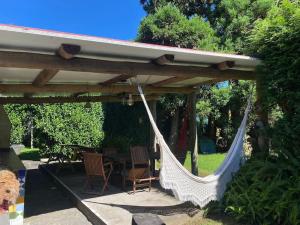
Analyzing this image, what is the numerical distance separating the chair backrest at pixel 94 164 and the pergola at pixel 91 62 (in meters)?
1.37

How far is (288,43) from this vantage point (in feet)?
15.7

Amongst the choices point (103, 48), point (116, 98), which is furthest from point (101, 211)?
point (116, 98)

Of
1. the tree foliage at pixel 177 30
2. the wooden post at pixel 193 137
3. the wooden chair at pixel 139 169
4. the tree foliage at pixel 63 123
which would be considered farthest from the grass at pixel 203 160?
the tree foliage at pixel 177 30

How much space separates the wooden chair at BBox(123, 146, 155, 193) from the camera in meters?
6.44

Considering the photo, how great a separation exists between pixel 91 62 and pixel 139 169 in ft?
8.98

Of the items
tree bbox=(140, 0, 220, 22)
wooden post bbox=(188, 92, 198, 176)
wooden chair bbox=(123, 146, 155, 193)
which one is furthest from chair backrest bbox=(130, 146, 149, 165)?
tree bbox=(140, 0, 220, 22)

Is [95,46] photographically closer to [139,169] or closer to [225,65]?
[225,65]

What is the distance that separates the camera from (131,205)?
554cm

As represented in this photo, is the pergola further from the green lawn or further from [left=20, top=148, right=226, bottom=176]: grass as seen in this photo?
[left=20, top=148, right=226, bottom=176]: grass

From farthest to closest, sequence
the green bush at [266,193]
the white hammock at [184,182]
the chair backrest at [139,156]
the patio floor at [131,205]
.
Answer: the chair backrest at [139,156] < the patio floor at [131,205] < the white hammock at [184,182] < the green bush at [266,193]

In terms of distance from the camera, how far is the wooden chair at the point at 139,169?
6.44 m

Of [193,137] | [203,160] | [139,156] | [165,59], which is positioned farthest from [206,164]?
[165,59]

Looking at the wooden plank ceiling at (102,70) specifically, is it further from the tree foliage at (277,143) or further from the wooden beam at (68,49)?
the tree foliage at (277,143)

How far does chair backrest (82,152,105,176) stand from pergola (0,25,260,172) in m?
1.37
